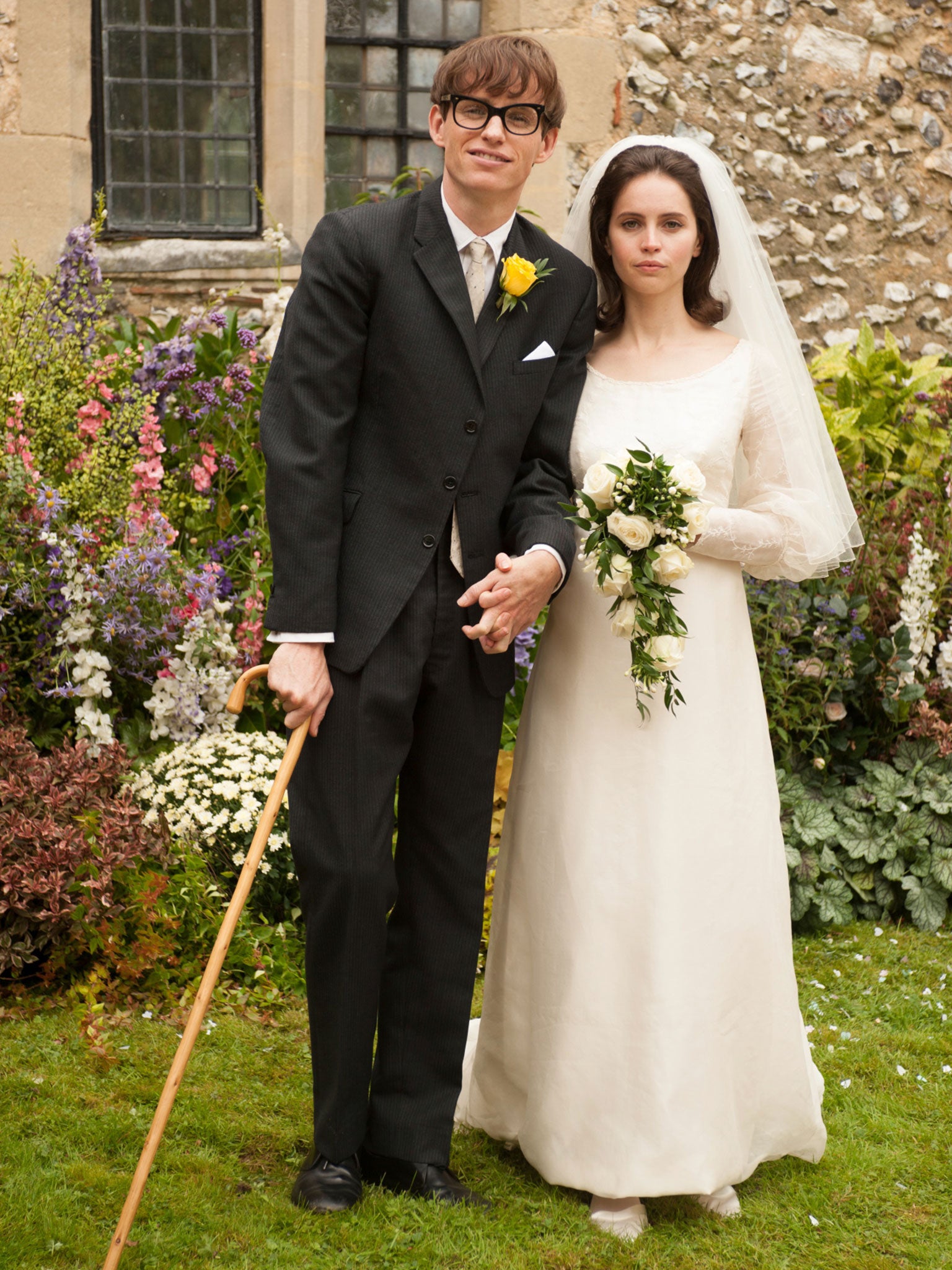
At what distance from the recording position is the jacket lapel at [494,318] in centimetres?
243

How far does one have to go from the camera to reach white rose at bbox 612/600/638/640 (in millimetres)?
2391

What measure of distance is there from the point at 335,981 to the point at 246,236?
4596 mm

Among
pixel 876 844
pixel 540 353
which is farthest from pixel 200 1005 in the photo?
pixel 876 844

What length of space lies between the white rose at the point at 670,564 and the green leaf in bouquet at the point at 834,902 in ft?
7.33

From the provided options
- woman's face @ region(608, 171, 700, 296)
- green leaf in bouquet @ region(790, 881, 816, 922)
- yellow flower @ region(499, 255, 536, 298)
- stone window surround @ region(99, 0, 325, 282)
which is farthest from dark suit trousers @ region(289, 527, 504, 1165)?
stone window surround @ region(99, 0, 325, 282)

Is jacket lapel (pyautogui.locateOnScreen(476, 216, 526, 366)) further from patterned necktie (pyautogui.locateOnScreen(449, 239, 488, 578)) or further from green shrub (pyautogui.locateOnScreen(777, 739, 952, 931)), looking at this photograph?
green shrub (pyautogui.locateOnScreen(777, 739, 952, 931))

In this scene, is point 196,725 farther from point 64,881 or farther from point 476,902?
point 476,902

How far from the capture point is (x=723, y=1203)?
263 cm

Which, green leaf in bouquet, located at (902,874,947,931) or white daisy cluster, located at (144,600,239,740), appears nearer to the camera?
white daisy cluster, located at (144,600,239,740)

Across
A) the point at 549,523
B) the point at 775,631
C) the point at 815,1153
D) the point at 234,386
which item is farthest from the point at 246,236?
the point at 815,1153

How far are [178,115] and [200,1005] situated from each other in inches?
201

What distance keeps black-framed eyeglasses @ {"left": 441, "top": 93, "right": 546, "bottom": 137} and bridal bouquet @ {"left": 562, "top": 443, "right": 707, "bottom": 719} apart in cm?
63

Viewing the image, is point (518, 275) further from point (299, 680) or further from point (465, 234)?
point (299, 680)

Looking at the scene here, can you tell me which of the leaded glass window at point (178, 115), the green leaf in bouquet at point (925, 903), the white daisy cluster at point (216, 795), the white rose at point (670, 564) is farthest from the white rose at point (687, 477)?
the leaded glass window at point (178, 115)
